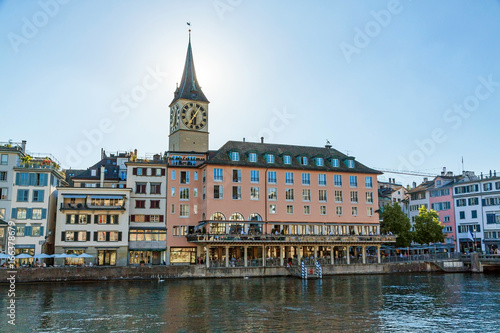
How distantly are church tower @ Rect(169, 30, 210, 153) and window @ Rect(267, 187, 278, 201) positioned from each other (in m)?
15.9

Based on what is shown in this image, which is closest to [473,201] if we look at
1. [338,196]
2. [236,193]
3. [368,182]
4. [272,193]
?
[368,182]

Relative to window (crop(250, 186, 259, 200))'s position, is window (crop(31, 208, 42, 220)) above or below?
below

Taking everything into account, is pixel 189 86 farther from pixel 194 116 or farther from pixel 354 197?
pixel 354 197

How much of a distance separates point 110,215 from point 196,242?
13.1 meters

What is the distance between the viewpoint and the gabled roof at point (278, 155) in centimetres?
7944

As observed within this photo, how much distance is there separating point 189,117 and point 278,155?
18.0 meters

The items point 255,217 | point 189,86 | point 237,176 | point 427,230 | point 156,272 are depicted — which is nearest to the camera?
point 156,272

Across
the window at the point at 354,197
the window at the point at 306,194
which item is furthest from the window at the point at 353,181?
the window at the point at 306,194

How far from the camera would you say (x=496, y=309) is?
1577 inches

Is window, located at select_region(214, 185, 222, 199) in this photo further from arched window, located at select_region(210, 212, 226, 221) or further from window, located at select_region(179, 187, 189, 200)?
window, located at select_region(179, 187, 189, 200)

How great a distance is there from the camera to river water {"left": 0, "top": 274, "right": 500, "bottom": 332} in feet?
109

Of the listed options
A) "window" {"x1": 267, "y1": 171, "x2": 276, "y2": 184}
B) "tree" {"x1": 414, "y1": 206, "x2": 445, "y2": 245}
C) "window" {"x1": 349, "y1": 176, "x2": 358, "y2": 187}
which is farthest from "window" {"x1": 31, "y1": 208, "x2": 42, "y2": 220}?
"tree" {"x1": 414, "y1": 206, "x2": 445, "y2": 245}

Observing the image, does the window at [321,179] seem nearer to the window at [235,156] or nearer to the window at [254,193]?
the window at [254,193]

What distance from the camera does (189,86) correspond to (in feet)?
303
